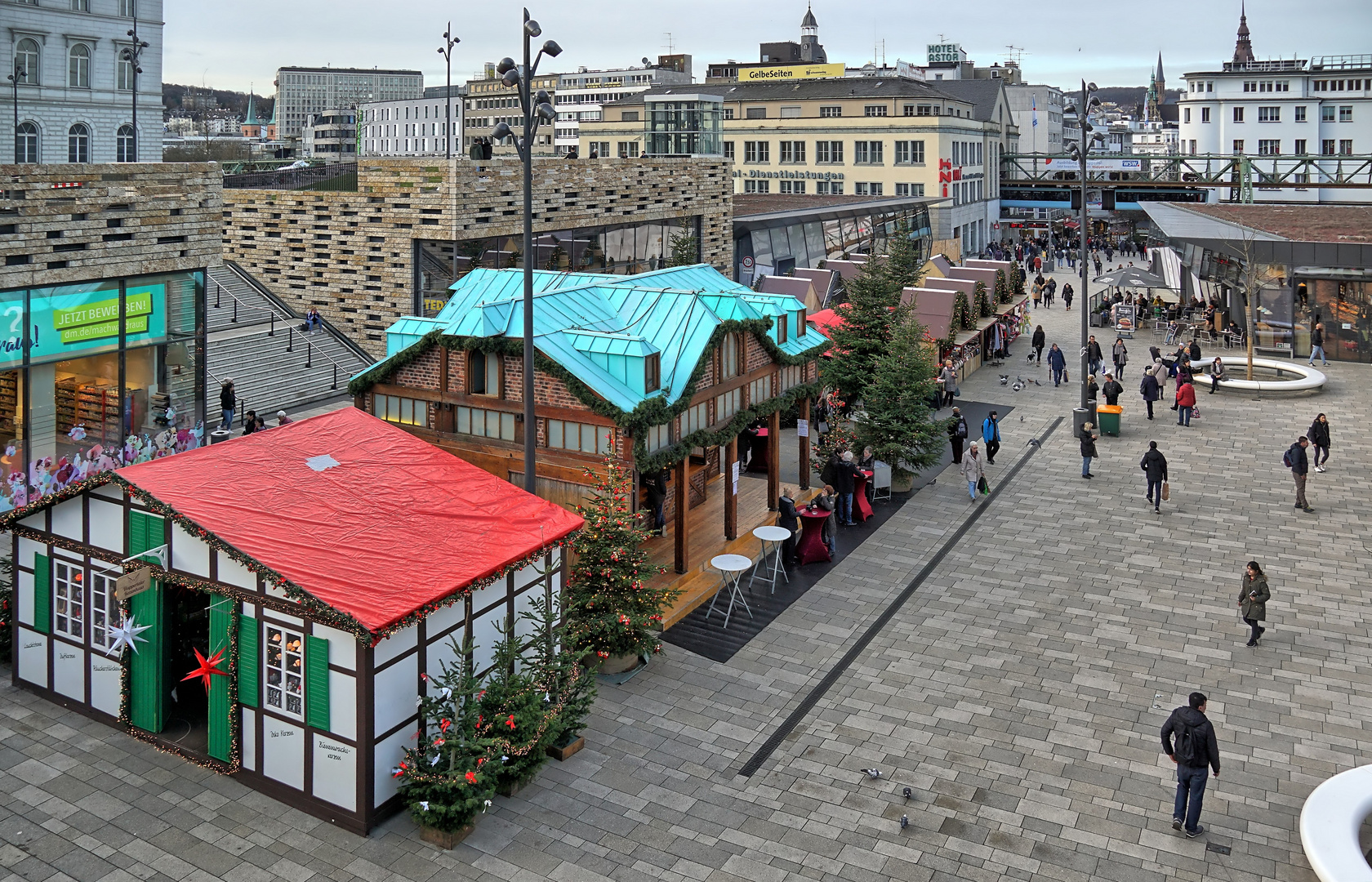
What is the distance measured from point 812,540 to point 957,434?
26.9ft

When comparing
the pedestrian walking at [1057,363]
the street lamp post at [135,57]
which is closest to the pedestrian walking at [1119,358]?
the pedestrian walking at [1057,363]

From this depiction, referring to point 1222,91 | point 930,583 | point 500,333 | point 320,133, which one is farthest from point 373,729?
point 320,133

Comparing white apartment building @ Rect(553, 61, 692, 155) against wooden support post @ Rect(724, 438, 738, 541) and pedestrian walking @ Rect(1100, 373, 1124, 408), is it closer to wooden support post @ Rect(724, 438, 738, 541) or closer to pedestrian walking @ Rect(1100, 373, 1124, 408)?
pedestrian walking @ Rect(1100, 373, 1124, 408)

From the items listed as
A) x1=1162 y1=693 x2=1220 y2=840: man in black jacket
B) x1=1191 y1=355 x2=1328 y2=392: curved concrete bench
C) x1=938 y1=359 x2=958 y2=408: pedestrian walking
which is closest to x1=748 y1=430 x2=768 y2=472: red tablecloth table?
x1=938 y1=359 x2=958 y2=408: pedestrian walking

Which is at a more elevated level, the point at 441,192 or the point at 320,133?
the point at 320,133

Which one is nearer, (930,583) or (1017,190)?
(930,583)

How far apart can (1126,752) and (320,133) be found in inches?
7947

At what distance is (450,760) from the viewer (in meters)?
12.3

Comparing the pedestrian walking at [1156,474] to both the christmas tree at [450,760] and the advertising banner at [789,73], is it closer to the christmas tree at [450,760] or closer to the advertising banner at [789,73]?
the christmas tree at [450,760]

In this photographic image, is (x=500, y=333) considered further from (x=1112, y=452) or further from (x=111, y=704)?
(x=1112, y=452)

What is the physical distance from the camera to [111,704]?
47.0 feet

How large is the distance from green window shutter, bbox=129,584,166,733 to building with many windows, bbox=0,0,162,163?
147 feet

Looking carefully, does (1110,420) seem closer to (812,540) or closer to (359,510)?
(812,540)

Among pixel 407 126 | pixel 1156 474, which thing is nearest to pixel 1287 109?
pixel 1156 474
